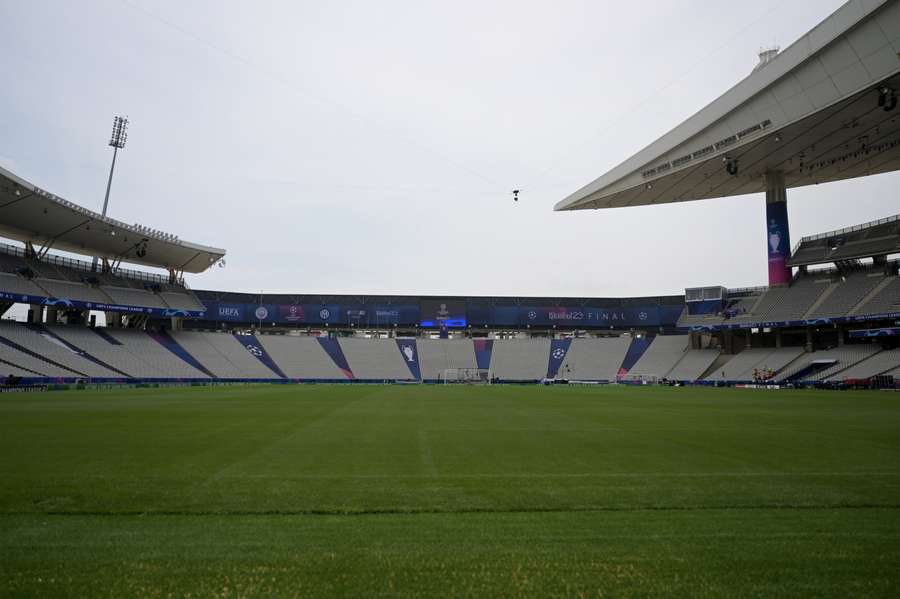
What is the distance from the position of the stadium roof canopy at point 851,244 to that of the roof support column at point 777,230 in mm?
1254

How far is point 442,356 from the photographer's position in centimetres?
8050

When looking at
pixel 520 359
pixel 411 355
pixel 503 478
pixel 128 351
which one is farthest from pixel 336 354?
pixel 503 478

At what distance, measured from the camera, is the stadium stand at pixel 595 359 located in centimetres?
7250

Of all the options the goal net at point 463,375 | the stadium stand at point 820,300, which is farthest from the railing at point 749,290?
the goal net at point 463,375

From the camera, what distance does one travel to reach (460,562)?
14.4 feet

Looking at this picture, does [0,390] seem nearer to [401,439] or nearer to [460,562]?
[401,439]

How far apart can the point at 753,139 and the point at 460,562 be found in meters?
47.7

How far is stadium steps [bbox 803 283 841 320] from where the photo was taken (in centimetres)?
5397

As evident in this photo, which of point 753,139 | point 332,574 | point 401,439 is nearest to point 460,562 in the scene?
point 332,574

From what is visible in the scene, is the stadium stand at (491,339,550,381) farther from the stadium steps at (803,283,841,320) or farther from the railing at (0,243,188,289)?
the railing at (0,243,188,289)

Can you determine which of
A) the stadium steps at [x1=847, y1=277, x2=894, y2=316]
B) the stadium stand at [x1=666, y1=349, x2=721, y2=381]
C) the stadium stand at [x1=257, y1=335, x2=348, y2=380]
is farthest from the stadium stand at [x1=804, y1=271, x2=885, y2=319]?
the stadium stand at [x1=257, y1=335, x2=348, y2=380]

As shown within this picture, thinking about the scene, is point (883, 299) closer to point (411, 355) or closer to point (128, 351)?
point (411, 355)

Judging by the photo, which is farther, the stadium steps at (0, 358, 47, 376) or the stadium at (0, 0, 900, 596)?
the stadium steps at (0, 358, 47, 376)

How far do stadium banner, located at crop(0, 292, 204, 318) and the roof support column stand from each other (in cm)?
7035
